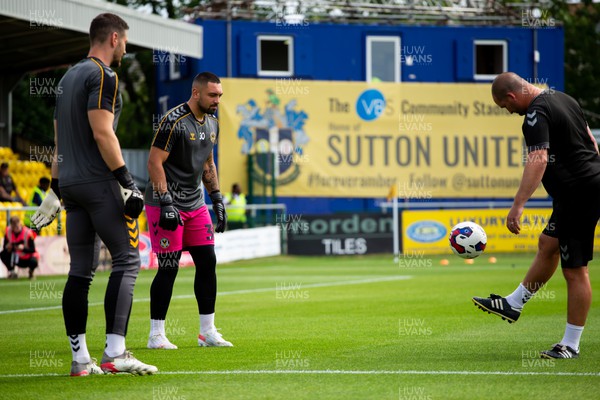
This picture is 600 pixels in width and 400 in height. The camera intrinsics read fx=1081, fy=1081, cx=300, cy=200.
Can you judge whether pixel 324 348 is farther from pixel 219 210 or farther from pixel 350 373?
pixel 219 210

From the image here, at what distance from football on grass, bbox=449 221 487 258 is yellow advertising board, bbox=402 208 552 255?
66.9 ft

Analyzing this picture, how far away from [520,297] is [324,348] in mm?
1765

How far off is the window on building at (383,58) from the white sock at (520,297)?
28214 millimetres

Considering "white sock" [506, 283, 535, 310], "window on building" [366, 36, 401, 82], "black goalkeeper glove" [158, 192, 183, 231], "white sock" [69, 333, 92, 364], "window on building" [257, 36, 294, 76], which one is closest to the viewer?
"white sock" [69, 333, 92, 364]

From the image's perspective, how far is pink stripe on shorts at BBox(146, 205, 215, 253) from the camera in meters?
9.64

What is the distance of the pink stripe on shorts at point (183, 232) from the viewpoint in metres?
9.64

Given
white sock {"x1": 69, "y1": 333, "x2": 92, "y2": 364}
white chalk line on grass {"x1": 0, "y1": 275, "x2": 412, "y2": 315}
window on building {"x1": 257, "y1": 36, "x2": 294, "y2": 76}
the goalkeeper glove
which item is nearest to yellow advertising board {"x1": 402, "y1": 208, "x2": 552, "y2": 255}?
window on building {"x1": 257, "y1": 36, "x2": 294, "y2": 76}

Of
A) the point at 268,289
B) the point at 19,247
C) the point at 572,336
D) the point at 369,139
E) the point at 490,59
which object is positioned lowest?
the point at 268,289

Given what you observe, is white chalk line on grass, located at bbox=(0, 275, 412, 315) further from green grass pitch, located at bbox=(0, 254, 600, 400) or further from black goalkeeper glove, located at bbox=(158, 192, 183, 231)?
black goalkeeper glove, located at bbox=(158, 192, 183, 231)

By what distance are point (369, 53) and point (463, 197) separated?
5976 mm

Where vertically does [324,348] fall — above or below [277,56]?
below

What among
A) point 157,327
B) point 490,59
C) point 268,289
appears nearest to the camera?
point 157,327

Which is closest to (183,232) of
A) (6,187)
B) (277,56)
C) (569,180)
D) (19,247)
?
(569,180)

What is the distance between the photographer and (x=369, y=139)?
3678 centimetres
